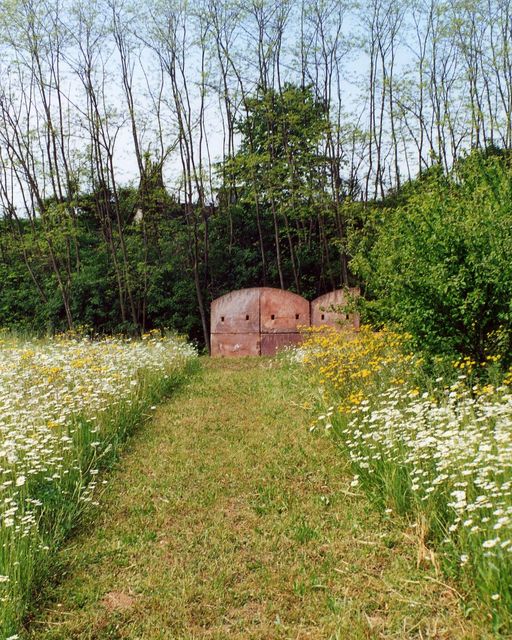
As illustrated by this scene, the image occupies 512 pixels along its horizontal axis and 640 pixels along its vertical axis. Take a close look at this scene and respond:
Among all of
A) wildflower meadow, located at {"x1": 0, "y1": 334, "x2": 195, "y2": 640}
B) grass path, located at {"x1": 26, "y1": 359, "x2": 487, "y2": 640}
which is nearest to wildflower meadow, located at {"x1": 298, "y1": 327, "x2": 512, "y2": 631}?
grass path, located at {"x1": 26, "y1": 359, "x2": 487, "y2": 640}

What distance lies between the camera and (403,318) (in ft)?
21.3

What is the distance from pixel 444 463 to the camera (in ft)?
11.5

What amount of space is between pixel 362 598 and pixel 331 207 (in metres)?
15.7

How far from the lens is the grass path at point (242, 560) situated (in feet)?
9.32

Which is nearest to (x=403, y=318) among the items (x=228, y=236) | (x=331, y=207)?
(x=331, y=207)

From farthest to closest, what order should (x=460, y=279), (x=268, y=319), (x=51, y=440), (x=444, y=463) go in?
(x=268, y=319)
(x=460, y=279)
(x=51, y=440)
(x=444, y=463)

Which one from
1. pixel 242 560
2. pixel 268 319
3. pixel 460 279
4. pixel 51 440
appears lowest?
pixel 242 560

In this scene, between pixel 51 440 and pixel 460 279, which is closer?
pixel 51 440

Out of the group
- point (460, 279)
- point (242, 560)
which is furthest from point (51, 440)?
point (460, 279)

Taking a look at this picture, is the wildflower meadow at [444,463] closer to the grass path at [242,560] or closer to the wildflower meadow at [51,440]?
the grass path at [242,560]

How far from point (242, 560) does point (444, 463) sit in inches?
56.8

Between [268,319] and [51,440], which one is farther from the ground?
[268,319]

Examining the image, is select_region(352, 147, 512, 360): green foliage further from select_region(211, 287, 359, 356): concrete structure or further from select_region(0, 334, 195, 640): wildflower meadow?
select_region(211, 287, 359, 356): concrete structure

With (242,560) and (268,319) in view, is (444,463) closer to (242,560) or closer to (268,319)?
(242,560)
